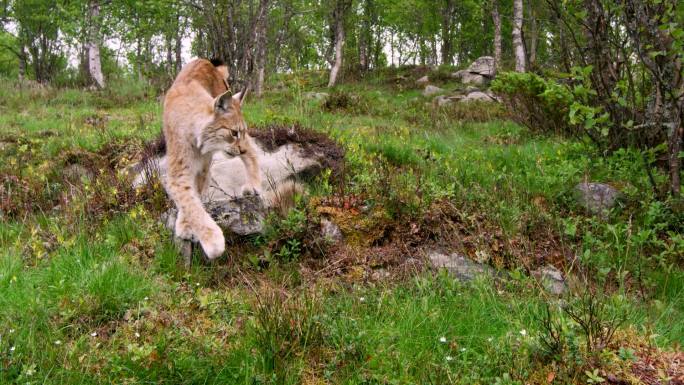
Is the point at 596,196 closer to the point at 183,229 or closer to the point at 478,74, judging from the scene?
the point at 183,229

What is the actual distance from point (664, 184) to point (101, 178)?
6.89 meters

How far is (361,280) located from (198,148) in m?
2.11

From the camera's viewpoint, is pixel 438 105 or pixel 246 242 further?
pixel 438 105

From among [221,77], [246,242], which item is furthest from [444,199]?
[221,77]

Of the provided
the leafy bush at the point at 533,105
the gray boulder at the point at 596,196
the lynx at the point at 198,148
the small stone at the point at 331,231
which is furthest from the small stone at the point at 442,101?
the lynx at the point at 198,148

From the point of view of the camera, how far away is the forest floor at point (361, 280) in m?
3.13

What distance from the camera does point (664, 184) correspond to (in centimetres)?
598

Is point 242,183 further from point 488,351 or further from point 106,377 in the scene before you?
point 488,351

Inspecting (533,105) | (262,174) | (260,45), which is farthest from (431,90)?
(262,174)

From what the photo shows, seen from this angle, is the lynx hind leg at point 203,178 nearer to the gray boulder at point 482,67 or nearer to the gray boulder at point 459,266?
the gray boulder at point 459,266

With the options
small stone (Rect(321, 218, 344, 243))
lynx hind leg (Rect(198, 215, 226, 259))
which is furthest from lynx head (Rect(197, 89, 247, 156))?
small stone (Rect(321, 218, 344, 243))

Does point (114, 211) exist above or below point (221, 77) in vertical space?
below

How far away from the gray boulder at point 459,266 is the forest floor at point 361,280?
0.35ft

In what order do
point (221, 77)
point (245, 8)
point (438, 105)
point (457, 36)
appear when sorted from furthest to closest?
point (457, 36) → point (245, 8) → point (438, 105) → point (221, 77)
